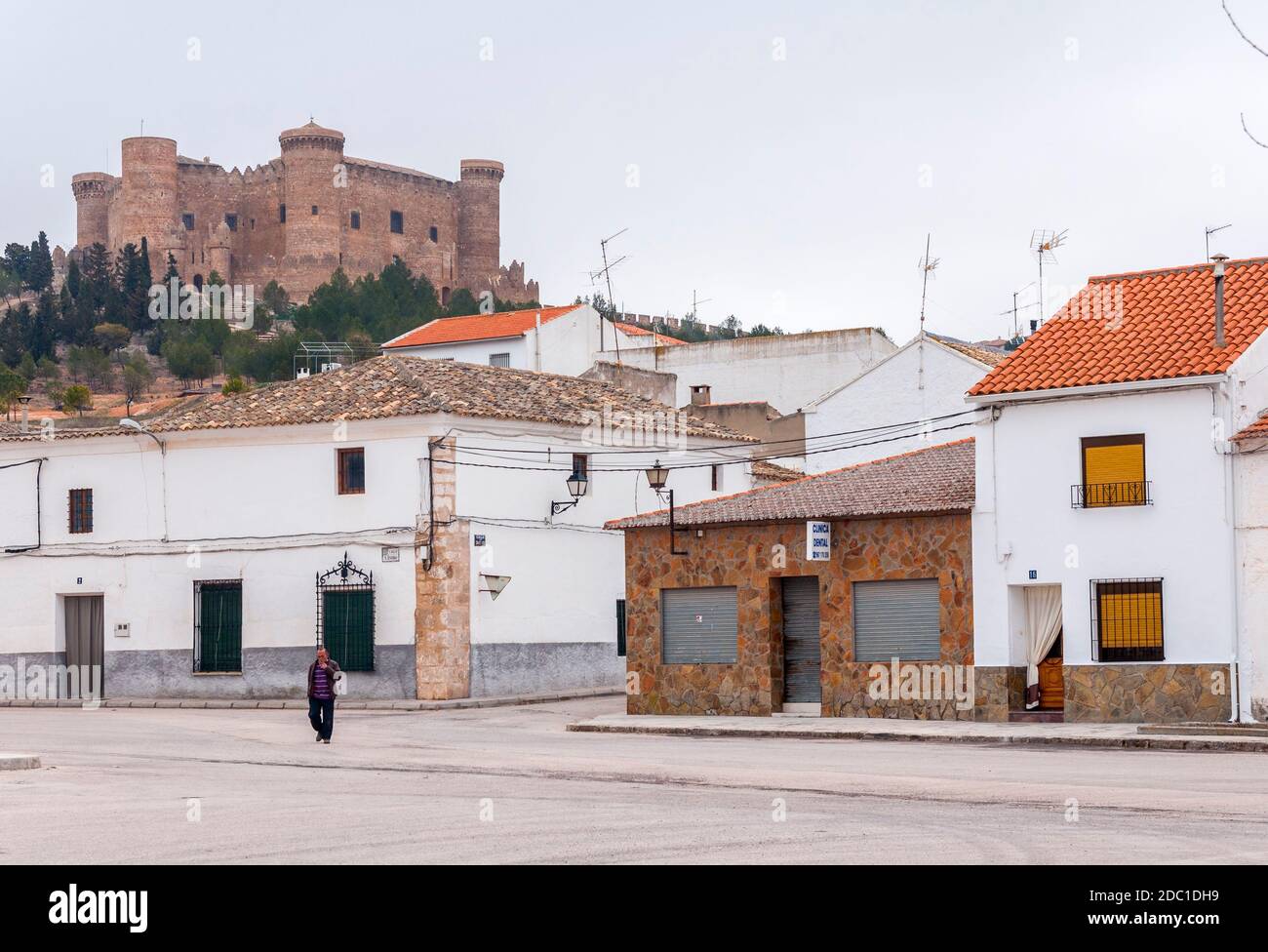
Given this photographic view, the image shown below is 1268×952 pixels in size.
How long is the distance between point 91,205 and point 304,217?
1881cm

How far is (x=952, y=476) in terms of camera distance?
27.7 m

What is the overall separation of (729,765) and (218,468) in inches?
732

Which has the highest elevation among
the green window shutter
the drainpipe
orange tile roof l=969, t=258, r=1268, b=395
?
the drainpipe

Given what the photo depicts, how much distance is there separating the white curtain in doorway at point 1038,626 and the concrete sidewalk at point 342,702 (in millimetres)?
9942

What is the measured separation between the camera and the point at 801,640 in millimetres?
27656

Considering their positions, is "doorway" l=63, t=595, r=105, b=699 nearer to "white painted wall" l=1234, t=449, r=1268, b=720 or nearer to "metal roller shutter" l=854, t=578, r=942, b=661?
"metal roller shutter" l=854, t=578, r=942, b=661

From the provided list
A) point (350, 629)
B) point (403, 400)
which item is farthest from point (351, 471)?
point (350, 629)

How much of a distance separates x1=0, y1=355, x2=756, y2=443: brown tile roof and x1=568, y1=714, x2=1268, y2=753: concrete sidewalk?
799 centimetres

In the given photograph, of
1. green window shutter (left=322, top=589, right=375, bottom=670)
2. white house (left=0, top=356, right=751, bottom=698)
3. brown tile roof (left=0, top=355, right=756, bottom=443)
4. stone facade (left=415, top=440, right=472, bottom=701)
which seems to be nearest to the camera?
stone facade (left=415, top=440, right=472, bottom=701)

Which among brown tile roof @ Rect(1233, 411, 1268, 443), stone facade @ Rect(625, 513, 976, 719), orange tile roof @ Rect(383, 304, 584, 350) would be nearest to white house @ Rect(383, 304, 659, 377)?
orange tile roof @ Rect(383, 304, 584, 350)

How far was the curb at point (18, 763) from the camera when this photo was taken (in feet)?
62.7

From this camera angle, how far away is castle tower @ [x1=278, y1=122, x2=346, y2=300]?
4358 inches

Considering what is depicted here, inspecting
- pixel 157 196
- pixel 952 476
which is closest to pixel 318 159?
pixel 157 196
